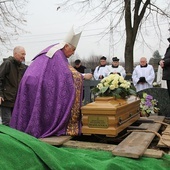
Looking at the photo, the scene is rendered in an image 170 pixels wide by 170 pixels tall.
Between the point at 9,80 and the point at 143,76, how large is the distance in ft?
13.6

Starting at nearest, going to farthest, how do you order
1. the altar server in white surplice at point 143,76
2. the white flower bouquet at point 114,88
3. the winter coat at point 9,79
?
the white flower bouquet at point 114,88 → the winter coat at point 9,79 → the altar server in white surplice at point 143,76

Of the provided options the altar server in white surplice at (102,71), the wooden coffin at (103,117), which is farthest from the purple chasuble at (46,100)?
the altar server in white surplice at (102,71)

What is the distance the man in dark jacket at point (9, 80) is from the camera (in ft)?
15.1

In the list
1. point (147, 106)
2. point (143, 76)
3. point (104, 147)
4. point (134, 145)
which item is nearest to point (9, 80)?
point (147, 106)

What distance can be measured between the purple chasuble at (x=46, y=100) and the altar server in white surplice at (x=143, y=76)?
15.1 ft

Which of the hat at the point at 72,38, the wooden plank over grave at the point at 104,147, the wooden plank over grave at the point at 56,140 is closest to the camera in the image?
the wooden plank over grave at the point at 104,147

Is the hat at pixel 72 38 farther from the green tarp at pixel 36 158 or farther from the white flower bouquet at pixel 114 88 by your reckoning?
the green tarp at pixel 36 158

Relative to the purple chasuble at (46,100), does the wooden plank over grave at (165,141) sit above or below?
below

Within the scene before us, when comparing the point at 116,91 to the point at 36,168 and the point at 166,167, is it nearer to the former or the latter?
the point at 166,167

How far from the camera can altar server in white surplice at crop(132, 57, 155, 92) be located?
25.3ft

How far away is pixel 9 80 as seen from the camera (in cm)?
468

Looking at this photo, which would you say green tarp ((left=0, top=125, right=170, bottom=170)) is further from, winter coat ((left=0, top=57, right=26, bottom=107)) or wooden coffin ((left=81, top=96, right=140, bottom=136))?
winter coat ((left=0, top=57, right=26, bottom=107))

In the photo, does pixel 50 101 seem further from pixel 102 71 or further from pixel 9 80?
pixel 102 71

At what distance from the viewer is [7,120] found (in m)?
4.66
